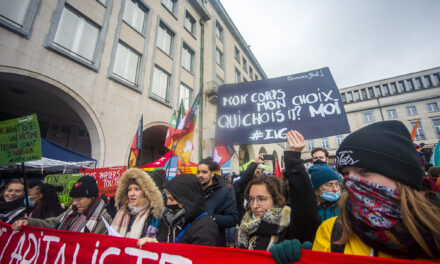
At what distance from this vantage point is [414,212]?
2.72 feet

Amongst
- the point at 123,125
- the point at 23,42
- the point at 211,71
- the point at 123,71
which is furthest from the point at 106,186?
the point at 211,71

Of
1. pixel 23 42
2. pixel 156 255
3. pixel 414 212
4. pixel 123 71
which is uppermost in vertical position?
pixel 123 71

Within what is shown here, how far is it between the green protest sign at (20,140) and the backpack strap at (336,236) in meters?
3.68

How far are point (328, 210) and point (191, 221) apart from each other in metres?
1.50

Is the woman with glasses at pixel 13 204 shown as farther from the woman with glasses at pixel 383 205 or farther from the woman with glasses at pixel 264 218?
the woman with glasses at pixel 383 205

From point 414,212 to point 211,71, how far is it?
15902 millimetres

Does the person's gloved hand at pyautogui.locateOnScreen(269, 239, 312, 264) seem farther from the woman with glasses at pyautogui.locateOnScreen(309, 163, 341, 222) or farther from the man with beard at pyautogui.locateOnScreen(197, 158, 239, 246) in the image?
the man with beard at pyautogui.locateOnScreen(197, 158, 239, 246)

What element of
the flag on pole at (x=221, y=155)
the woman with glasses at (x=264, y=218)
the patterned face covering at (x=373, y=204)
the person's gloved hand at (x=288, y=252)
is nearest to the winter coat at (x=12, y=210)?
the woman with glasses at (x=264, y=218)

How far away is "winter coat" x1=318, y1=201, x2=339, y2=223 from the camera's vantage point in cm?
204

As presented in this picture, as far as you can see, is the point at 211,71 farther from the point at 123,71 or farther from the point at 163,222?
the point at 163,222

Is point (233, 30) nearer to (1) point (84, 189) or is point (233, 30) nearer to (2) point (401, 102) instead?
(1) point (84, 189)

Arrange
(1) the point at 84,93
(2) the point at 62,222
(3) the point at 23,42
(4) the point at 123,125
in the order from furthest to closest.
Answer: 1. (4) the point at 123,125
2. (1) the point at 84,93
3. (3) the point at 23,42
4. (2) the point at 62,222

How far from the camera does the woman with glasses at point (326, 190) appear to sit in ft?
6.78

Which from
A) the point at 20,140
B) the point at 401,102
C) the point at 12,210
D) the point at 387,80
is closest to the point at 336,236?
the point at 20,140
